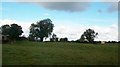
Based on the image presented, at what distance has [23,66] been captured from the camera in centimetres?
1606

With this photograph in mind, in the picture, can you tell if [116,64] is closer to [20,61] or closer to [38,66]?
[38,66]

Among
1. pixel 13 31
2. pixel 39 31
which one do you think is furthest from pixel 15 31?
pixel 39 31

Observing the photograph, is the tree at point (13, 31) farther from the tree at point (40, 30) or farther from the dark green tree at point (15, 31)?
the tree at point (40, 30)

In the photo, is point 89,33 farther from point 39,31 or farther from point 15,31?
point 15,31

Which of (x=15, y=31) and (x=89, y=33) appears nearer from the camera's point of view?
(x=15, y=31)

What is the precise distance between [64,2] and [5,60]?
12.8m

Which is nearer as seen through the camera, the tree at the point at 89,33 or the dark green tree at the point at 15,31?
the dark green tree at the point at 15,31

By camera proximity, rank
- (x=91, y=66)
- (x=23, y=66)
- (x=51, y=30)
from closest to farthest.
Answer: (x=23, y=66) → (x=91, y=66) → (x=51, y=30)

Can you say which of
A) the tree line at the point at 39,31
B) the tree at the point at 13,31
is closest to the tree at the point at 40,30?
the tree line at the point at 39,31

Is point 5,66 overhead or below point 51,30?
below

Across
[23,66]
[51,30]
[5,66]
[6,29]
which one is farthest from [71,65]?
[51,30]

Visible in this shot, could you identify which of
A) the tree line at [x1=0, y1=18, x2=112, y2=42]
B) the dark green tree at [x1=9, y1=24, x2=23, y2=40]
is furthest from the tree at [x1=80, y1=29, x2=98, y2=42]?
the dark green tree at [x1=9, y1=24, x2=23, y2=40]

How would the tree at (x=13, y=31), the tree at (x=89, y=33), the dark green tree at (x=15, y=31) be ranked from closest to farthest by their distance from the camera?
the dark green tree at (x=15, y=31), the tree at (x=13, y=31), the tree at (x=89, y=33)

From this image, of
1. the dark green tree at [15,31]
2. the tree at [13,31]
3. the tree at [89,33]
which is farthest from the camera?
the tree at [89,33]
